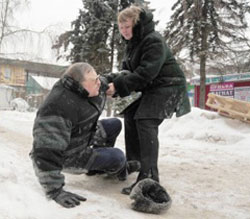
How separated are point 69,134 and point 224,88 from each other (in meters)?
15.6

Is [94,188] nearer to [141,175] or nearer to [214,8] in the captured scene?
[141,175]

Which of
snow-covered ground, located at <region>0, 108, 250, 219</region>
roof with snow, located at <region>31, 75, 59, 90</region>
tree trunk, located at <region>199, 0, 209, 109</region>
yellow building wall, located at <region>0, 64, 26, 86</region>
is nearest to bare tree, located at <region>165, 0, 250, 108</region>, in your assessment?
tree trunk, located at <region>199, 0, 209, 109</region>

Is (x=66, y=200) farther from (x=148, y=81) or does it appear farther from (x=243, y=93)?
(x=243, y=93)

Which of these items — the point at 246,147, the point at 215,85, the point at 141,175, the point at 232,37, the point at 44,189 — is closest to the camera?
the point at 44,189

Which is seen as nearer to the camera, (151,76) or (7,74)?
(151,76)

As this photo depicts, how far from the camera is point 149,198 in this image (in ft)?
8.36

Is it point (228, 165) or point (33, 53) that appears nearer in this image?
point (228, 165)

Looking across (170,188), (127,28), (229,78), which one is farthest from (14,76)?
(170,188)

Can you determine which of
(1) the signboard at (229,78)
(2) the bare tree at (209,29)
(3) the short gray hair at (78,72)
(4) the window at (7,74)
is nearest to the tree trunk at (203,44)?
(2) the bare tree at (209,29)

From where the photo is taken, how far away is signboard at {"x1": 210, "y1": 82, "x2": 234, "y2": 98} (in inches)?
659

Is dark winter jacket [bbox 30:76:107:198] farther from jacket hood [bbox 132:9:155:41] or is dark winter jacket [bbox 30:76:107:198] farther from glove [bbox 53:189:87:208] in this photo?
jacket hood [bbox 132:9:155:41]

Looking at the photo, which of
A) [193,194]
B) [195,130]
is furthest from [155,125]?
[195,130]

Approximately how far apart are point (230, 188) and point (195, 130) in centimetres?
426

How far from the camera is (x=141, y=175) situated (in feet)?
9.71
